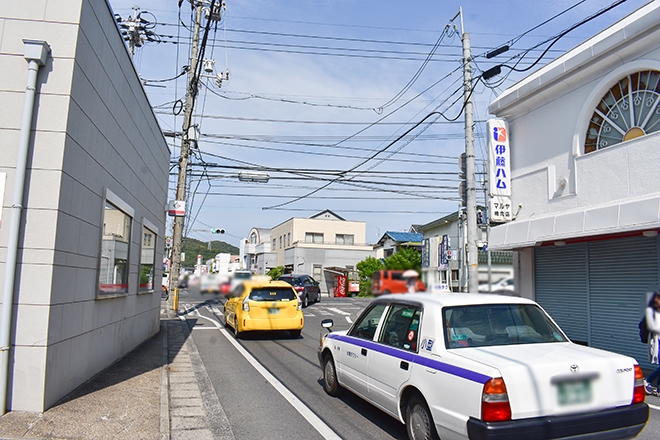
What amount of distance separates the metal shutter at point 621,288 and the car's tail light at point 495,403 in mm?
7861

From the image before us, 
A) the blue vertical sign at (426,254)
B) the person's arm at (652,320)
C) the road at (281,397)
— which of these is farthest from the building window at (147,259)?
the person's arm at (652,320)

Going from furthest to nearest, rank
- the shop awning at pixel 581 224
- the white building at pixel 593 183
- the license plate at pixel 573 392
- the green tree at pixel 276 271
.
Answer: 1. the white building at pixel 593 183
2. the shop awning at pixel 581 224
3. the green tree at pixel 276 271
4. the license plate at pixel 573 392

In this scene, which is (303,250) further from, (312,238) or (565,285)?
(565,285)

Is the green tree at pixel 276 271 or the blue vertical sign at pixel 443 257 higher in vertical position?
the blue vertical sign at pixel 443 257

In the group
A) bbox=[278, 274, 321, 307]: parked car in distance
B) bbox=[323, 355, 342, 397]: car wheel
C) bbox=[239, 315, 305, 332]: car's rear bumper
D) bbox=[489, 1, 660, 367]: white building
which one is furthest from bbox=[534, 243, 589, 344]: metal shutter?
bbox=[278, 274, 321, 307]: parked car in distance

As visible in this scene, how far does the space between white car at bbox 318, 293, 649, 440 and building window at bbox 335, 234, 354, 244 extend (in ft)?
28.4

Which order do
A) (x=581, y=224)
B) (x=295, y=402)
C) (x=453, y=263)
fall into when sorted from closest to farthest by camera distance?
(x=453, y=263), (x=295, y=402), (x=581, y=224)

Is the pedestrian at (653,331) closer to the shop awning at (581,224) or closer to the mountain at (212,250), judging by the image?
the shop awning at (581,224)

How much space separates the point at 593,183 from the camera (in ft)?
37.7

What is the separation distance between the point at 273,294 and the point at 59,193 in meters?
7.73

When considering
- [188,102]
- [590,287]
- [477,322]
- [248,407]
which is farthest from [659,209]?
[188,102]

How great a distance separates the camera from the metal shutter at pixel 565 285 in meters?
12.0

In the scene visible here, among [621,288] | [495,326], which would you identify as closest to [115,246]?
[495,326]

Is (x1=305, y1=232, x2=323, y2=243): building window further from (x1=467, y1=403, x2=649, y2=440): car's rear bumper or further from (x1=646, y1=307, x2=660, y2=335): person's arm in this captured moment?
(x1=467, y1=403, x2=649, y2=440): car's rear bumper
